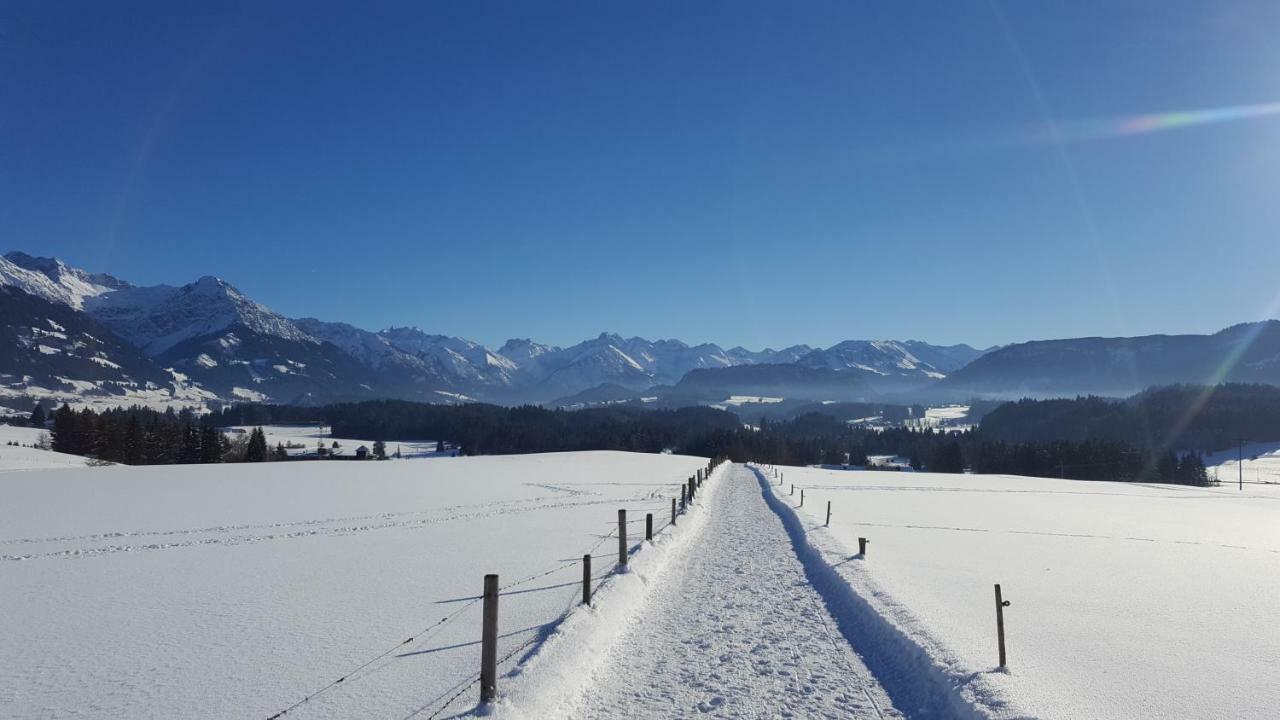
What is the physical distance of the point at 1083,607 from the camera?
13.5 meters

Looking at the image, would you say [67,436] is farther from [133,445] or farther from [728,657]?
[728,657]

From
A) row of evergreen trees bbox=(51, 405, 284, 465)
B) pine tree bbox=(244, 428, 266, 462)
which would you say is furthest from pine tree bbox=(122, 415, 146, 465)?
pine tree bbox=(244, 428, 266, 462)

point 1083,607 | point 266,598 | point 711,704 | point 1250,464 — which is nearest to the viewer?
point 711,704

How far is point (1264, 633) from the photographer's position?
11820 millimetres

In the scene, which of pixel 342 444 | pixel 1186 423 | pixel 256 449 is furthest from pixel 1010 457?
pixel 342 444

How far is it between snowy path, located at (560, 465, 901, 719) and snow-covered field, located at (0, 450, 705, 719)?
5.30ft

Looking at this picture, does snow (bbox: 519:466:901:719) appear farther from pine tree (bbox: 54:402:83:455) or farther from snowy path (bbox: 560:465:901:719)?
pine tree (bbox: 54:402:83:455)

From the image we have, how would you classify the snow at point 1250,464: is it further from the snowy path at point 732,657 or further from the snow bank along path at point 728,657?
the snow bank along path at point 728,657

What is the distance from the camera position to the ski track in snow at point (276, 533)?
18672mm

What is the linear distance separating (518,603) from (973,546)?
1678 centimetres

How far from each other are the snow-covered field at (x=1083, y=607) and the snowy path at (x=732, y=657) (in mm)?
1264

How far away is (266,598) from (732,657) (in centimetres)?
933

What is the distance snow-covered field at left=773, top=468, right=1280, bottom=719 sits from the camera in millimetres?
8695

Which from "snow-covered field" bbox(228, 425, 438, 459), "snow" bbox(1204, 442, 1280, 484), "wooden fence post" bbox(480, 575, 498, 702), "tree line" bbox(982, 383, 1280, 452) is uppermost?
"tree line" bbox(982, 383, 1280, 452)
